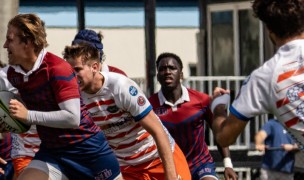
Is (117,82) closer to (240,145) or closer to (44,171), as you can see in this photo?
(44,171)

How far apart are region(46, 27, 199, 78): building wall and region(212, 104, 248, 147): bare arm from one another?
18652 millimetres

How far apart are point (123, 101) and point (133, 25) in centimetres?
1746

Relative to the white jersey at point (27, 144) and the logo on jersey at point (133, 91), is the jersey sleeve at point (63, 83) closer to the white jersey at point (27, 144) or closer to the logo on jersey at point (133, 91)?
the logo on jersey at point (133, 91)

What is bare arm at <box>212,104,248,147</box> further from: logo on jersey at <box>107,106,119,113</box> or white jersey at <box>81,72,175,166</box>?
logo on jersey at <box>107,106,119,113</box>

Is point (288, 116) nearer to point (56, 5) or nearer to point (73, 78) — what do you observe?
point (73, 78)

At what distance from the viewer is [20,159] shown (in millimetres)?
10047

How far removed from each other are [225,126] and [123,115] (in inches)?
92.9

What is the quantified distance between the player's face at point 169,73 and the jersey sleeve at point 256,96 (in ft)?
16.1

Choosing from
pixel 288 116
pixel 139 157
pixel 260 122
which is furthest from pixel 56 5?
pixel 288 116

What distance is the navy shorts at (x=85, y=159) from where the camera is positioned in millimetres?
7578

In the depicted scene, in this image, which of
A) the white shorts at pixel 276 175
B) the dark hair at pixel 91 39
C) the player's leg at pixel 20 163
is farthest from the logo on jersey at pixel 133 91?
the white shorts at pixel 276 175

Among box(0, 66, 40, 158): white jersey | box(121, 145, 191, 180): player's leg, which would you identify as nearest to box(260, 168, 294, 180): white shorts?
box(0, 66, 40, 158): white jersey

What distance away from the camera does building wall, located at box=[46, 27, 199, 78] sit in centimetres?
2494

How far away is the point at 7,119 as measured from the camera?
7.90m
